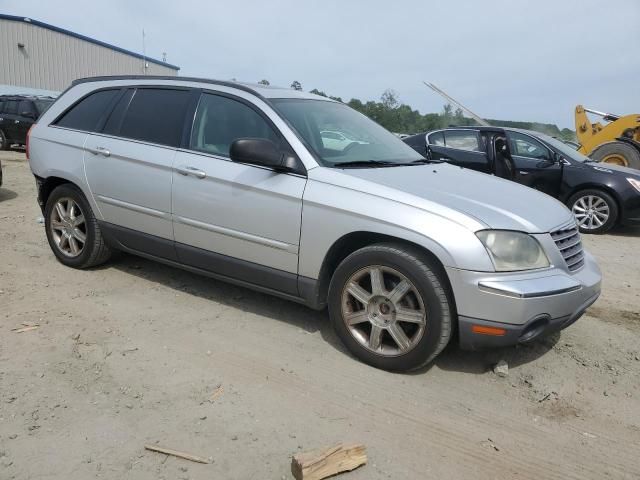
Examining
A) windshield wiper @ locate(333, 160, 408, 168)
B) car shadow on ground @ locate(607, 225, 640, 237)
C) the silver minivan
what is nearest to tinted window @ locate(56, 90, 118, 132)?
the silver minivan

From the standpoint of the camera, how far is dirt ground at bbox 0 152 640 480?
8.23 ft

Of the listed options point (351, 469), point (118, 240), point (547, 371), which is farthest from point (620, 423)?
point (118, 240)

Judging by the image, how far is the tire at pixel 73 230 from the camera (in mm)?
4766

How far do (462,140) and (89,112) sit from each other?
6265mm

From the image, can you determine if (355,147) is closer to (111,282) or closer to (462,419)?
(462,419)

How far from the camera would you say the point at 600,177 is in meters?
8.27

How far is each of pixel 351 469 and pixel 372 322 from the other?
107 cm

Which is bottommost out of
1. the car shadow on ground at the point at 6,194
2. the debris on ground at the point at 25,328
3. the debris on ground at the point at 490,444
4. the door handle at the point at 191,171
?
the debris on ground at the point at 490,444

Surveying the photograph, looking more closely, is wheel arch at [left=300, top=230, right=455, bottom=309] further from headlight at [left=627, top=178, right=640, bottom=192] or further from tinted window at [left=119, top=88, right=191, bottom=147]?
headlight at [left=627, top=178, right=640, bottom=192]

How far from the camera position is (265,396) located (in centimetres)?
302

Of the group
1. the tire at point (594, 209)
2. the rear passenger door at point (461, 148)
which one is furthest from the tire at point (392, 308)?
the tire at point (594, 209)

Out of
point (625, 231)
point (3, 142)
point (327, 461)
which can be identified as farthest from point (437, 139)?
point (3, 142)

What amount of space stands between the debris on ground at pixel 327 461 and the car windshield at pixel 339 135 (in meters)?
1.85

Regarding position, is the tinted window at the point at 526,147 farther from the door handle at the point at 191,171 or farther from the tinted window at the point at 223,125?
the door handle at the point at 191,171
